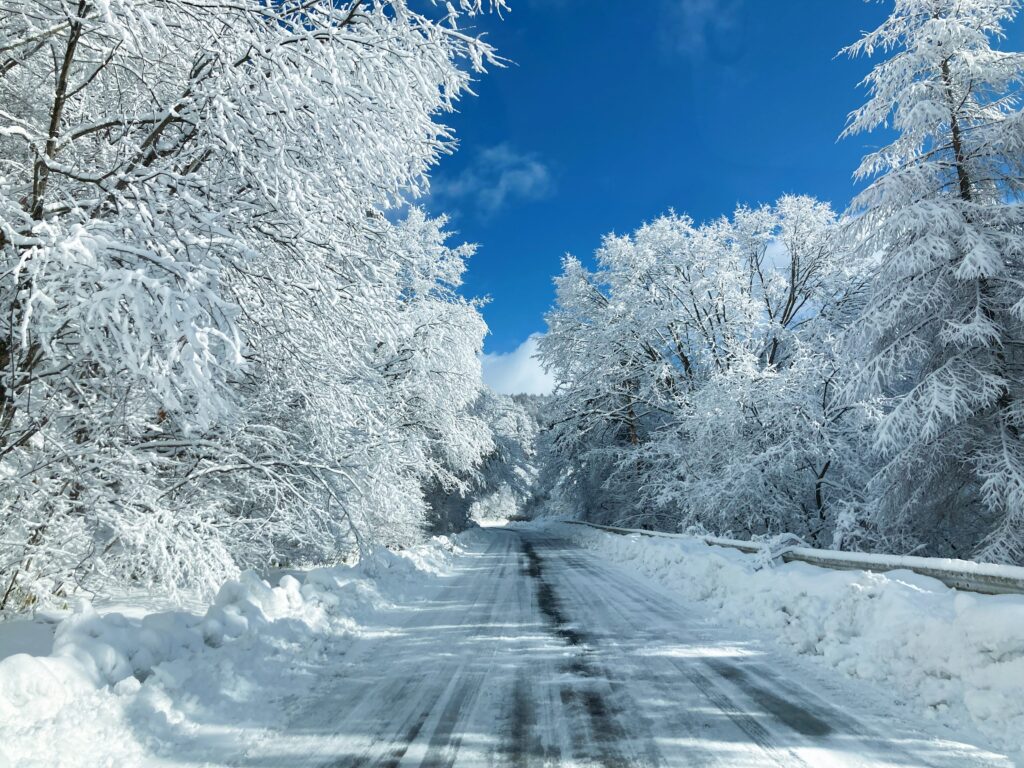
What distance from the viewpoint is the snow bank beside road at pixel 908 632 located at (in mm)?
3922

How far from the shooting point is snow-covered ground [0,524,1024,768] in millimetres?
3545

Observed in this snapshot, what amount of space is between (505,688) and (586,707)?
83 centimetres

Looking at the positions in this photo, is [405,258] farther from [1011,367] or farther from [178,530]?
[1011,367]

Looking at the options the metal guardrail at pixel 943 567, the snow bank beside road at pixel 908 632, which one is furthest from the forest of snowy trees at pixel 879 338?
the snow bank beside road at pixel 908 632

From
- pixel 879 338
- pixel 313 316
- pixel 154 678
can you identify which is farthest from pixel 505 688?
pixel 879 338

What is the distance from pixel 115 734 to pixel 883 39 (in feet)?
50.5

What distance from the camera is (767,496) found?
Result: 14641mm

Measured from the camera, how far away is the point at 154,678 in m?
4.23

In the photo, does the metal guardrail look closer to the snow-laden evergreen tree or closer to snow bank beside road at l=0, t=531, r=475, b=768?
the snow-laden evergreen tree

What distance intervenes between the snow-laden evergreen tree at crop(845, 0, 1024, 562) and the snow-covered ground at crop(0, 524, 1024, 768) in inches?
169

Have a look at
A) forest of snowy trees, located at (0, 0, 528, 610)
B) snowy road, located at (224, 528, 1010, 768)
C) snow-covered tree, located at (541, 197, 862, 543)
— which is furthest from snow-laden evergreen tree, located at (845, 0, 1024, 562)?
forest of snowy trees, located at (0, 0, 528, 610)

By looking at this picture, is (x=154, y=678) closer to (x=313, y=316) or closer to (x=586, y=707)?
(x=586, y=707)

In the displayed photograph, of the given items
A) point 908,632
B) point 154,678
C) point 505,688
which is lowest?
point 505,688

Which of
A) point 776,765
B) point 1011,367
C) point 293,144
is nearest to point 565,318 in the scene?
point 1011,367
